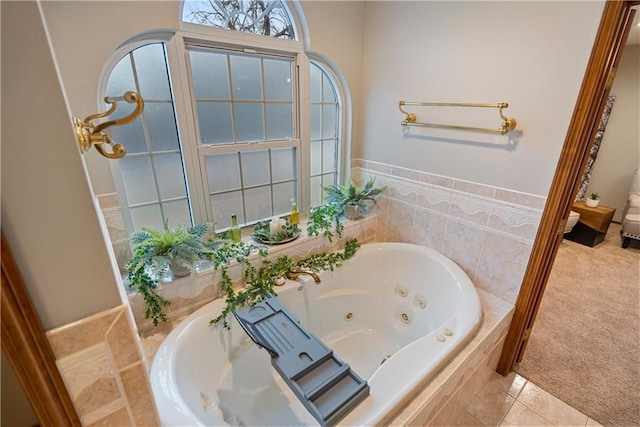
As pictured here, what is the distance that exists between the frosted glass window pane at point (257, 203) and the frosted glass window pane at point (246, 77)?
0.65 metres

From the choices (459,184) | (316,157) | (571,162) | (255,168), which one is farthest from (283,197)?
(571,162)

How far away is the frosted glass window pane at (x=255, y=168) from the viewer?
207cm

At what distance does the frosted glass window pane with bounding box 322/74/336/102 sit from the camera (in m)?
2.33

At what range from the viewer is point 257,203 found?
87.6 inches

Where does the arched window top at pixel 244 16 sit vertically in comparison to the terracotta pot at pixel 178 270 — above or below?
above

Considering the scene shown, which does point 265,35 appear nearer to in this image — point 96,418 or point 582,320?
point 96,418

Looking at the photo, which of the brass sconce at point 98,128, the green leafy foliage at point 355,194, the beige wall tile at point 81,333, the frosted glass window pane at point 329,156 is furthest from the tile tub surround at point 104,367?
the frosted glass window pane at point 329,156

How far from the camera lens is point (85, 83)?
1.33m

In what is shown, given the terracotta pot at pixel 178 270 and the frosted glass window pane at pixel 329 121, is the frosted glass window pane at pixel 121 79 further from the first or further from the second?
the frosted glass window pane at pixel 329 121

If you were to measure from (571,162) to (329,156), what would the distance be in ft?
5.35

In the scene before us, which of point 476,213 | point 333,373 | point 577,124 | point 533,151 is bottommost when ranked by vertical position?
point 333,373

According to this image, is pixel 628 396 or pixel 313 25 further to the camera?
pixel 313 25

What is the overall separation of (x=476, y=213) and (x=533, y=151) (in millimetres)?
482

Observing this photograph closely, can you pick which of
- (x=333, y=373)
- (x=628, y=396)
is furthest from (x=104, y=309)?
(x=628, y=396)
